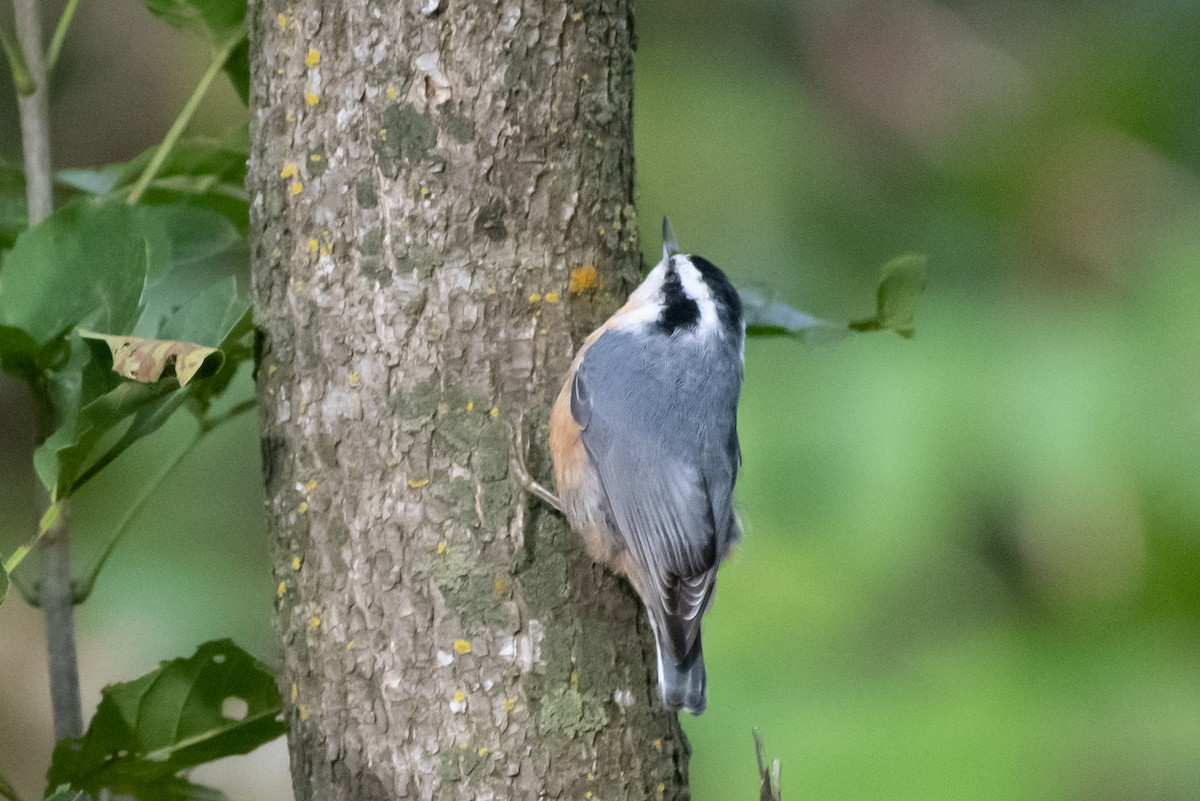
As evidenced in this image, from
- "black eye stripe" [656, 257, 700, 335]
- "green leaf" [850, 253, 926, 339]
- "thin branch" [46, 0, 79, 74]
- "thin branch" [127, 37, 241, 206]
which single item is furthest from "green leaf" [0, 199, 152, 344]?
"green leaf" [850, 253, 926, 339]

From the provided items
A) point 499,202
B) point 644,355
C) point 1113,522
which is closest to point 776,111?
point 1113,522

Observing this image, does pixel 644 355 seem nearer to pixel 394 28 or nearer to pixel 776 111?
pixel 394 28

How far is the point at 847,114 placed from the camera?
313 cm

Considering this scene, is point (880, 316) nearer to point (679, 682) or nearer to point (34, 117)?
point (679, 682)

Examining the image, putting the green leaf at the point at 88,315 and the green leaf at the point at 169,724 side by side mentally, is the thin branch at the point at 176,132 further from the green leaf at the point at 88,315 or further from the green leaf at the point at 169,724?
the green leaf at the point at 169,724

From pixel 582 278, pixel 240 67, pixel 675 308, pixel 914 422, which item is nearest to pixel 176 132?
pixel 240 67

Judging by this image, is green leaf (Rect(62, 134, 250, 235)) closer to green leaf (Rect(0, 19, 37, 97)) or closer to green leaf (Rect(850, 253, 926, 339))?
green leaf (Rect(0, 19, 37, 97))

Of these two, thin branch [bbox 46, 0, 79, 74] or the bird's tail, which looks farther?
thin branch [bbox 46, 0, 79, 74]

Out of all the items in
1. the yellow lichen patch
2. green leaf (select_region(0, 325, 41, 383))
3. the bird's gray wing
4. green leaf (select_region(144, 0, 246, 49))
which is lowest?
the bird's gray wing

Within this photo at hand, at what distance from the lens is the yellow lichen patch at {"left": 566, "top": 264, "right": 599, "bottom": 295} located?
55.6 inches

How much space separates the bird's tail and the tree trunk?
2cm

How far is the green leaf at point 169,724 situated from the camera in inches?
55.9

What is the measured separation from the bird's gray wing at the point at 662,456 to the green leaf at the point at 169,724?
0.52 meters

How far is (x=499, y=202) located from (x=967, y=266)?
184cm
